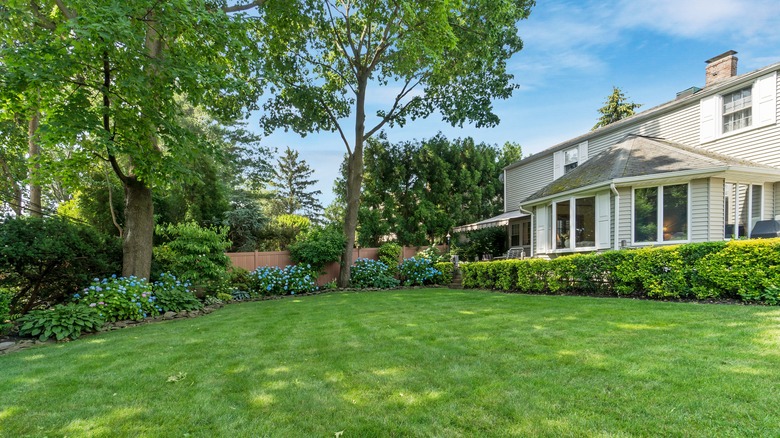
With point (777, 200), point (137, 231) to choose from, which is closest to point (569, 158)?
point (777, 200)

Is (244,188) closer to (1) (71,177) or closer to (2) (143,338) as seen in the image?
(1) (71,177)

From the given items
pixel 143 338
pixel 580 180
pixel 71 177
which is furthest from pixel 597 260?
pixel 71 177

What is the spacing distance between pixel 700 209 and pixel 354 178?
35.1ft

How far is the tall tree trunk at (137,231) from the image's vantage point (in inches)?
309

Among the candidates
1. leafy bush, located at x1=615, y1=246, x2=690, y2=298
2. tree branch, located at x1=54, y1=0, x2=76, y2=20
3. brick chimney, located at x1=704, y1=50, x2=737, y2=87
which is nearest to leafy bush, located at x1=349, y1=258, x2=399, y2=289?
leafy bush, located at x1=615, y1=246, x2=690, y2=298

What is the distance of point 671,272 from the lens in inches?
274

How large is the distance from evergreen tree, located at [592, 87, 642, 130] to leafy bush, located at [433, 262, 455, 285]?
70.5 feet

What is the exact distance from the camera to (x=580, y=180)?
463 inches

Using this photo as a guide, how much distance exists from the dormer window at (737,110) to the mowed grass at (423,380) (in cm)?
836

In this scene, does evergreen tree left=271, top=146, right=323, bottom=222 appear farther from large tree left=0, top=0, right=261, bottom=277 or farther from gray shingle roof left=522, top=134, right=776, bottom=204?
large tree left=0, top=0, right=261, bottom=277

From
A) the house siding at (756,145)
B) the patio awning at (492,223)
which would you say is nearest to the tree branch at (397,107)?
the patio awning at (492,223)

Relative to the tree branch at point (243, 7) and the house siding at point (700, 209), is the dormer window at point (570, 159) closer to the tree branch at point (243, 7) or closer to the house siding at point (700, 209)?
the house siding at point (700, 209)

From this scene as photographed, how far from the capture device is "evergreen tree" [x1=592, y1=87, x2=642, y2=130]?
2764 cm

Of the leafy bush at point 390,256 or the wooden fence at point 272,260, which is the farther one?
the leafy bush at point 390,256
